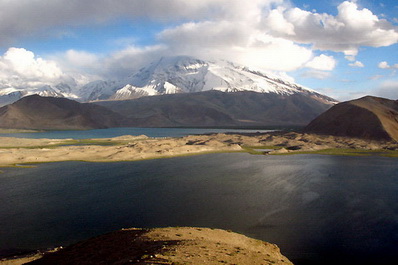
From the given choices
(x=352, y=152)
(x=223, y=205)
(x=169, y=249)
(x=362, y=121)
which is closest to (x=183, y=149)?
(x=352, y=152)

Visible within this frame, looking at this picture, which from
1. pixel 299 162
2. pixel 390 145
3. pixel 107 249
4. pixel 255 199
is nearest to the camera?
pixel 107 249

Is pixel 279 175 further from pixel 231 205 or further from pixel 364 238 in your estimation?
pixel 364 238

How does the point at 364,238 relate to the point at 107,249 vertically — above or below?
below

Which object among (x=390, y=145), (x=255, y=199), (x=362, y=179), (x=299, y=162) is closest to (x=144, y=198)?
(x=255, y=199)

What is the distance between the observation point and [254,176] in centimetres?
7188

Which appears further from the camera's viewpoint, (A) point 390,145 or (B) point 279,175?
(A) point 390,145

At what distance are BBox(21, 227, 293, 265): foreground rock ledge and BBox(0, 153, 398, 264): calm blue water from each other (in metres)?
5.36

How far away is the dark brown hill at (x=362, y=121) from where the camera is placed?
5645 inches

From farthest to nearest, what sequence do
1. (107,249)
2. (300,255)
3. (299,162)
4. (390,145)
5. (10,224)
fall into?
(390,145) < (299,162) < (10,224) < (300,255) < (107,249)

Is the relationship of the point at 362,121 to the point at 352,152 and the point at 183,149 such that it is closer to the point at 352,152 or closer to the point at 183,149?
the point at 352,152

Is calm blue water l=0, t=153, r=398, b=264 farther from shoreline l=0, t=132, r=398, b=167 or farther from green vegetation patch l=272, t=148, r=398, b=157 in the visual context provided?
green vegetation patch l=272, t=148, r=398, b=157

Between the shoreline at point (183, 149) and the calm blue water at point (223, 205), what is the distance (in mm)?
14559

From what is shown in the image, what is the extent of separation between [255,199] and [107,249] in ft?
96.5

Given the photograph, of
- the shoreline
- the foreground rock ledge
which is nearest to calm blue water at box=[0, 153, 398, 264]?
the foreground rock ledge
